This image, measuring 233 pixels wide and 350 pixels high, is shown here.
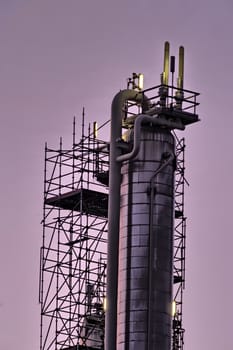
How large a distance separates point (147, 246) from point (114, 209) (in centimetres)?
289

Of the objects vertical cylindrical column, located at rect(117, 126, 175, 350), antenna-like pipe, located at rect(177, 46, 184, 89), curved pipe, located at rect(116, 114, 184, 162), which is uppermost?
antenna-like pipe, located at rect(177, 46, 184, 89)

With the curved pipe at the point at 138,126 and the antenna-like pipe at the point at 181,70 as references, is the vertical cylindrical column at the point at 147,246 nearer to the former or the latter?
the curved pipe at the point at 138,126

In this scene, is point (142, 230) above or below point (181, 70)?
below

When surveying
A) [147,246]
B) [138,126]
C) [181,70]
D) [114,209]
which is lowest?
[147,246]

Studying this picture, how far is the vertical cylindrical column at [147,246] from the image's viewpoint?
301 ft

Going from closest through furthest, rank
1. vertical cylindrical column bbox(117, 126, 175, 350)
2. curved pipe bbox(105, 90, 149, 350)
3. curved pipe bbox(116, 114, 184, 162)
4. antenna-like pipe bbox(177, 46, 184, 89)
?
vertical cylindrical column bbox(117, 126, 175, 350), curved pipe bbox(105, 90, 149, 350), curved pipe bbox(116, 114, 184, 162), antenna-like pipe bbox(177, 46, 184, 89)

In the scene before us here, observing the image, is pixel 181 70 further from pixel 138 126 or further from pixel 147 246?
pixel 147 246

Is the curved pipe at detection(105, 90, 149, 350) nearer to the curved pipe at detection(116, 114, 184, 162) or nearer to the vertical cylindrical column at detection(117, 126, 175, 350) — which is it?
the vertical cylindrical column at detection(117, 126, 175, 350)

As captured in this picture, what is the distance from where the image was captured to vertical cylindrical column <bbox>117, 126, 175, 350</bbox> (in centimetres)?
9181

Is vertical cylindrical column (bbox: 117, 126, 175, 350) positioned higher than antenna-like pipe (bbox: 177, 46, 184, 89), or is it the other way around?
antenna-like pipe (bbox: 177, 46, 184, 89)

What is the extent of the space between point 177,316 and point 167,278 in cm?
1496

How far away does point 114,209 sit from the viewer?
3713 inches

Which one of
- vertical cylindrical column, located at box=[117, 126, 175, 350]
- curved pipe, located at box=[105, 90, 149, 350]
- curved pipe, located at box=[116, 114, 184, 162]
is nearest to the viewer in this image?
vertical cylindrical column, located at box=[117, 126, 175, 350]

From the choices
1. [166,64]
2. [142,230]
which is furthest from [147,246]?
[166,64]
